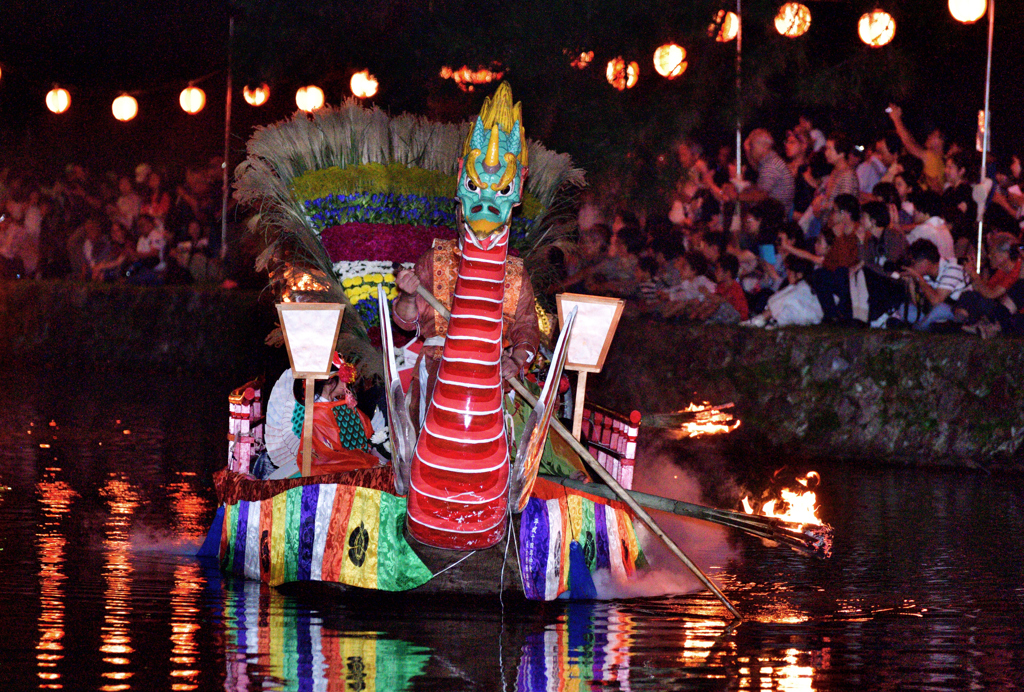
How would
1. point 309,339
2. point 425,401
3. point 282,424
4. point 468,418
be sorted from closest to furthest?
point 468,418 → point 425,401 → point 309,339 → point 282,424

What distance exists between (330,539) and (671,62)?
6.93 metres

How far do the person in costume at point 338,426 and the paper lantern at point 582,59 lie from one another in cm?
478

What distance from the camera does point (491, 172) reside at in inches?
218

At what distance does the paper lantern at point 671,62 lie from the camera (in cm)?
1147

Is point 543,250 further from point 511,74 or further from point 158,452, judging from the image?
point 158,452

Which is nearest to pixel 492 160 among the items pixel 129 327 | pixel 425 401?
pixel 425 401

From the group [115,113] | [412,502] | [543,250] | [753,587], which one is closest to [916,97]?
[543,250]

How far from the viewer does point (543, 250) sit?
7602 millimetres

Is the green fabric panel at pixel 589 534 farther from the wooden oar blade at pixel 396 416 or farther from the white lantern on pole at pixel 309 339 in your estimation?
the white lantern on pole at pixel 309 339

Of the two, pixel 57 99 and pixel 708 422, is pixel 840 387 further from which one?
pixel 57 99

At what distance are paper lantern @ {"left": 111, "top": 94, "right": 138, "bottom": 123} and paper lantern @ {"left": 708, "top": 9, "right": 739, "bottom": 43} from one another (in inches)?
415

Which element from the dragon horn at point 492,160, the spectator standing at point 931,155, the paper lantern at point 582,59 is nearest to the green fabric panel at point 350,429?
the dragon horn at point 492,160

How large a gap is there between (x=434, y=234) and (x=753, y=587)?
2690 mm

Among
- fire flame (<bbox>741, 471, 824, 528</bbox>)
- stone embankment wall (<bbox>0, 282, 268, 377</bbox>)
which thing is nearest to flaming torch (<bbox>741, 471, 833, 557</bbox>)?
fire flame (<bbox>741, 471, 824, 528</bbox>)
